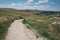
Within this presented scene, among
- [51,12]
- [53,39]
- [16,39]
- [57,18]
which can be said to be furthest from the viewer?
[57,18]

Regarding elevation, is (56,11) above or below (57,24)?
above

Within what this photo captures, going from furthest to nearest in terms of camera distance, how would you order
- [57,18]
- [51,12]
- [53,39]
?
1. [57,18]
2. [51,12]
3. [53,39]

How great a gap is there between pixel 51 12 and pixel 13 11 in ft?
6.28

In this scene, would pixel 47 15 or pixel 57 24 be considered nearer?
pixel 47 15

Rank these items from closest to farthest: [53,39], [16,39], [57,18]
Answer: [16,39]
[53,39]
[57,18]

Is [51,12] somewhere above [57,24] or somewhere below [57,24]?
above

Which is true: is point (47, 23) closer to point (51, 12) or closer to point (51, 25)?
point (51, 25)

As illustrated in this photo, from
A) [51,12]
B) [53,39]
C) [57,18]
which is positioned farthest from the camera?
[57,18]

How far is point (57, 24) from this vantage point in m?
12.5

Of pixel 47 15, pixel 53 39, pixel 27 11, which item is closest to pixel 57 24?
pixel 47 15

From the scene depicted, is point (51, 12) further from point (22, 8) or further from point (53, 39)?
point (53, 39)

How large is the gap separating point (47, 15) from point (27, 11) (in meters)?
1.04

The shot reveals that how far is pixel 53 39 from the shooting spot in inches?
309

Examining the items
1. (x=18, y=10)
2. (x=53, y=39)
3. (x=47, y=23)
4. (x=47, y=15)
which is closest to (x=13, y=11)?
(x=18, y=10)
